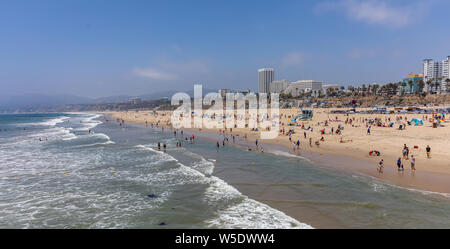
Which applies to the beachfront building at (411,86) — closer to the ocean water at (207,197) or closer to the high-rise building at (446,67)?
the high-rise building at (446,67)

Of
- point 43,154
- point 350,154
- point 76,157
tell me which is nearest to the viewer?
point 350,154

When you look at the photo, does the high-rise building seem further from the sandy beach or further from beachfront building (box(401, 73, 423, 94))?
the sandy beach

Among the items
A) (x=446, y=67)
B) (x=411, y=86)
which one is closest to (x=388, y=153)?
(x=411, y=86)

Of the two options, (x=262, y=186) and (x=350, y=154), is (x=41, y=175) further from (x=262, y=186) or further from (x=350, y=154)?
(x=350, y=154)

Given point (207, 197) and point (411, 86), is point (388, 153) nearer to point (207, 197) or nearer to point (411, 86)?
point (207, 197)

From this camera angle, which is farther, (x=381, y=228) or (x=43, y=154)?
(x=43, y=154)

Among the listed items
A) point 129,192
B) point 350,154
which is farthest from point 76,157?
point 350,154

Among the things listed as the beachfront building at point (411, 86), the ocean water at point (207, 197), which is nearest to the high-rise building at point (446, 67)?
the beachfront building at point (411, 86)

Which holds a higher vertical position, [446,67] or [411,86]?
[446,67]
